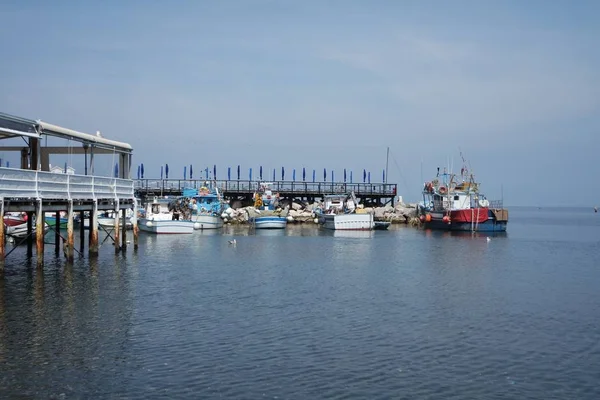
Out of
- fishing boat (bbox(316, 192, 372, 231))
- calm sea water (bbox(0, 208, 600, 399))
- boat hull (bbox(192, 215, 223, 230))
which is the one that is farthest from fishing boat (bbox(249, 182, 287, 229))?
calm sea water (bbox(0, 208, 600, 399))

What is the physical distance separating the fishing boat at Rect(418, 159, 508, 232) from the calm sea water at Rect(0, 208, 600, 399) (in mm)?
35184

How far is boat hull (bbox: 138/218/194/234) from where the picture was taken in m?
65.9

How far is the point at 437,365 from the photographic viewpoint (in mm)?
18297

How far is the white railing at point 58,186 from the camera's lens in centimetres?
2934

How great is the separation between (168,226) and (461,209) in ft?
114

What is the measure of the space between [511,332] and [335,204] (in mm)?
66481

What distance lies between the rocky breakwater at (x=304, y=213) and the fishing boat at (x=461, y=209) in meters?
8.49

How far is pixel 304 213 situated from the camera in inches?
3853

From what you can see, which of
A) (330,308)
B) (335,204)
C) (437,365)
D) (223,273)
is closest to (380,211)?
(335,204)

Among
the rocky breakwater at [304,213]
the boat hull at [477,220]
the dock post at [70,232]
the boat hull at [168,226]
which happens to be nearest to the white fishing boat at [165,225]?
the boat hull at [168,226]

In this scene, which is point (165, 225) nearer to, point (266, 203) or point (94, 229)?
point (94, 229)

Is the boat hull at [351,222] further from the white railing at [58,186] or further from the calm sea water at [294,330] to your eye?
the white railing at [58,186]

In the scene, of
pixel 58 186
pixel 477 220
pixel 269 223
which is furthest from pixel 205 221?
pixel 58 186

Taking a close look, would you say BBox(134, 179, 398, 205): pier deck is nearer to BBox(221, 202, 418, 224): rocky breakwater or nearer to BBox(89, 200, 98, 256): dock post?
BBox(221, 202, 418, 224): rocky breakwater
